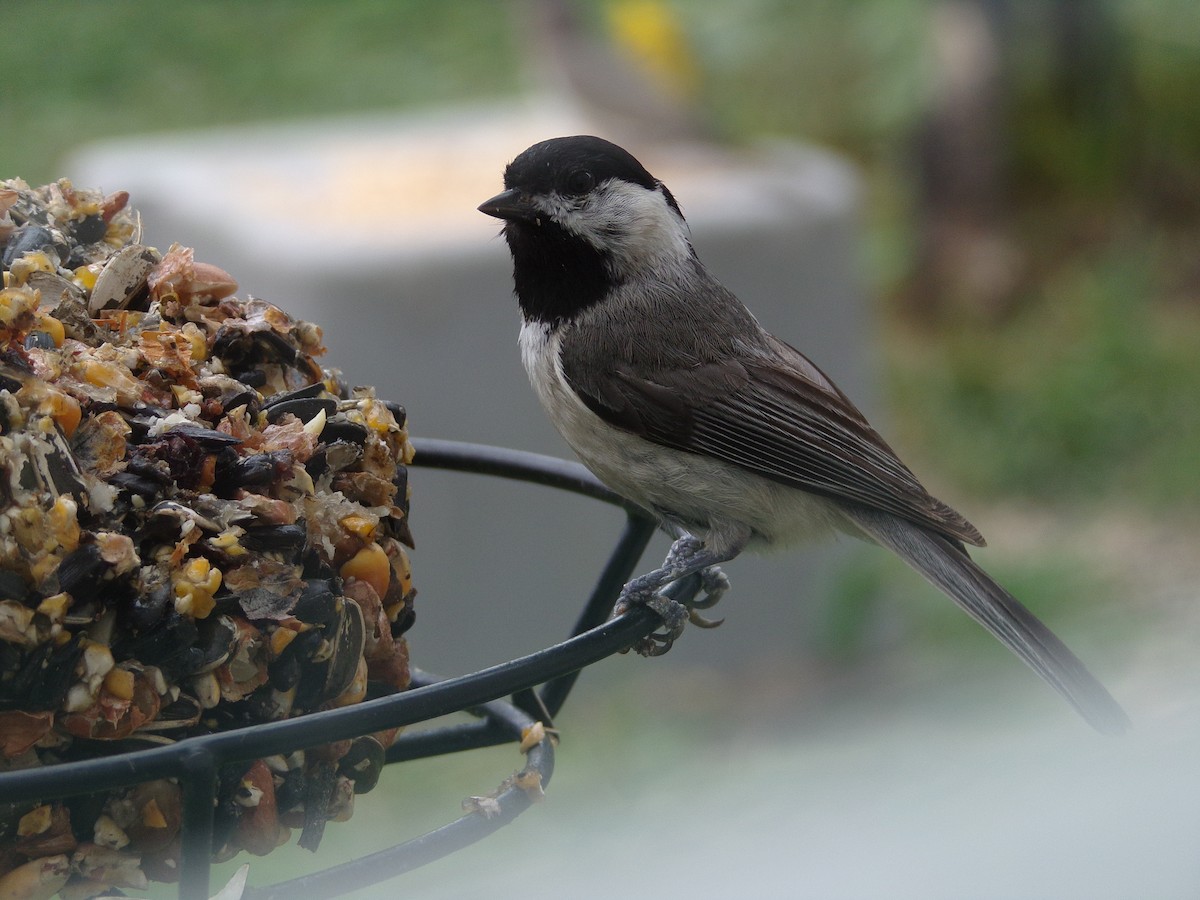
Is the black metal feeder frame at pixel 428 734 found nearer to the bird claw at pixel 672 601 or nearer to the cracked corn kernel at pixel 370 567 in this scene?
the bird claw at pixel 672 601

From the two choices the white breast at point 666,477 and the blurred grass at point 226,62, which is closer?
the white breast at point 666,477

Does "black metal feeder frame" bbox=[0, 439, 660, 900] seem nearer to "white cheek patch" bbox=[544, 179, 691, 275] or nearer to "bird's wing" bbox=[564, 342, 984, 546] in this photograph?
"bird's wing" bbox=[564, 342, 984, 546]

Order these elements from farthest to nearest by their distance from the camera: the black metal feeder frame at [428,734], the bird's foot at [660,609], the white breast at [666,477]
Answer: the white breast at [666,477] → the bird's foot at [660,609] → the black metal feeder frame at [428,734]

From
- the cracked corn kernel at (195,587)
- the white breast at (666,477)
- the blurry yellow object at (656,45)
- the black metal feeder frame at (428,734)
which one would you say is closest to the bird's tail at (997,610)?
the white breast at (666,477)

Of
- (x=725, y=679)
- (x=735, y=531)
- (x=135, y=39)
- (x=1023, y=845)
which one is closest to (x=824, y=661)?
(x=725, y=679)

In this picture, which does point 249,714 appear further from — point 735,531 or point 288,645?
point 735,531

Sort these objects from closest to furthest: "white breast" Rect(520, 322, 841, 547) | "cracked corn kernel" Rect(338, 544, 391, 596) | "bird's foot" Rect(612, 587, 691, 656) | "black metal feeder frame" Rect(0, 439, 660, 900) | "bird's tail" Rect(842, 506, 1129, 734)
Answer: "black metal feeder frame" Rect(0, 439, 660, 900), "cracked corn kernel" Rect(338, 544, 391, 596), "bird's foot" Rect(612, 587, 691, 656), "bird's tail" Rect(842, 506, 1129, 734), "white breast" Rect(520, 322, 841, 547)

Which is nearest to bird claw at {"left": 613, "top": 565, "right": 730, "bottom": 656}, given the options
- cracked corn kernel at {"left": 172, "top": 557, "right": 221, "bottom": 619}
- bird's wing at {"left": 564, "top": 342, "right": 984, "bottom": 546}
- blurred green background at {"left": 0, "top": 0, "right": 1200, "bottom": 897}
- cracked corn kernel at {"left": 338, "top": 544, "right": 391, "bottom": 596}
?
bird's wing at {"left": 564, "top": 342, "right": 984, "bottom": 546}
